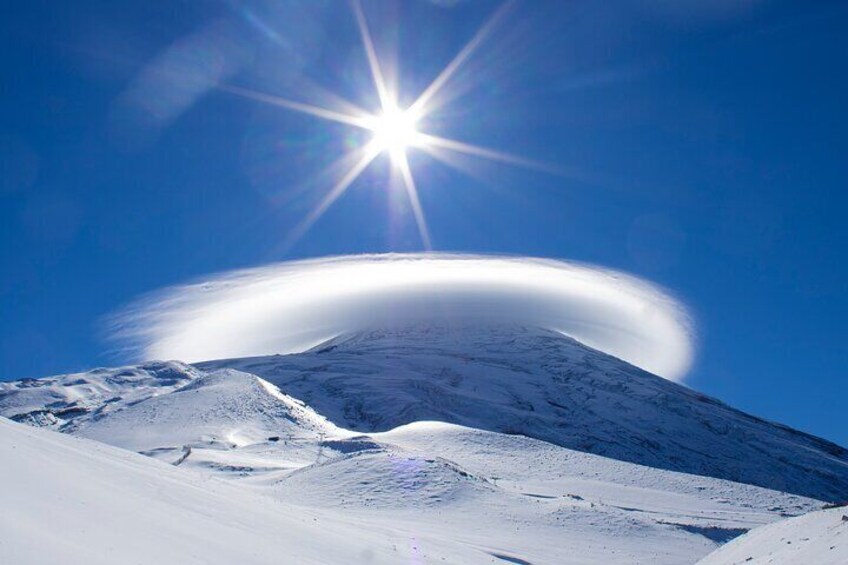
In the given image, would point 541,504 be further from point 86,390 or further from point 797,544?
point 86,390

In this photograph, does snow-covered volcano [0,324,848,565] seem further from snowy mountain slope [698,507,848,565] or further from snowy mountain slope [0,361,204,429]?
snowy mountain slope [698,507,848,565]

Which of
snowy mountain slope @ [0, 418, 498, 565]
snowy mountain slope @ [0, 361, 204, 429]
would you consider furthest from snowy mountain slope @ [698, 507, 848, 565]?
snowy mountain slope @ [0, 361, 204, 429]

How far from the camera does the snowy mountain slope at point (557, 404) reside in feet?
333

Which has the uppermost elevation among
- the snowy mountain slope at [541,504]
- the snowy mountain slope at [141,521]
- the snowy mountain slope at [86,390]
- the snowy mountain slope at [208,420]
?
the snowy mountain slope at [86,390]

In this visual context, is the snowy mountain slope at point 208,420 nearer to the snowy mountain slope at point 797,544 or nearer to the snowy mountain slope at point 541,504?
the snowy mountain slope at point 541,504

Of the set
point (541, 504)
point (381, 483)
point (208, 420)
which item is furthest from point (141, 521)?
point (208, 420)

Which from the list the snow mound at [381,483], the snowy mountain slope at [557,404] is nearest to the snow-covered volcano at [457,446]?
the snow mound at [381,483]

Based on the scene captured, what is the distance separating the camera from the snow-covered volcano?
30172mm

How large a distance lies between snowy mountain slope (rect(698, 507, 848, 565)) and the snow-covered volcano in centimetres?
676

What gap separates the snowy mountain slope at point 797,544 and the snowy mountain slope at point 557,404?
241 ft

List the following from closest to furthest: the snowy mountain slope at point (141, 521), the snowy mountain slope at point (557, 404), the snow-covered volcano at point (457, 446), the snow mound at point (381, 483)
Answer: the snowy mountain slope at point (141, 521), the snow-covered volcano at point (457, 446), the snow mound at point (381, 483), the snowy mountain slope at point (557, 404)

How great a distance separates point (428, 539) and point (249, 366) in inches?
4293

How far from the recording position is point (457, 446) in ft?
A: 204

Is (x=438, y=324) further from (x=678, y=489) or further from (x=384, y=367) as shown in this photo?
(x=678, y=489)
